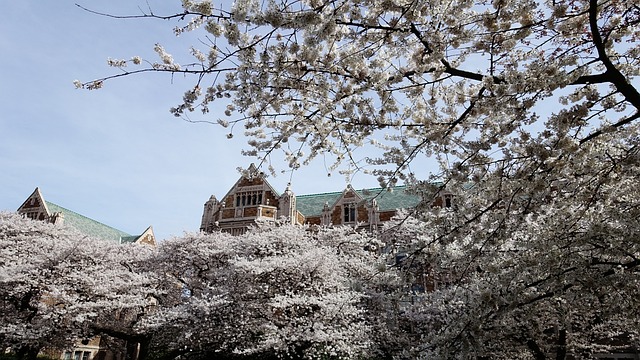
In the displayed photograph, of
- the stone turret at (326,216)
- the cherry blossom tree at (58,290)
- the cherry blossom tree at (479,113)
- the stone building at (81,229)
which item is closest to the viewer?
the cherry blossom tree at (479,113)

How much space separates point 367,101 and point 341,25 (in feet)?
3.73

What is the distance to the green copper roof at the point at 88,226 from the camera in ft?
106

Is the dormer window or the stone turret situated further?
the stone turret

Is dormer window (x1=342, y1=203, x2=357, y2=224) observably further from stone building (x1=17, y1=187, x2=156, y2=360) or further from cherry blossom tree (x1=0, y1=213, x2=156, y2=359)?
stone building (x1=17, y1=187, x2=156, y2=360)

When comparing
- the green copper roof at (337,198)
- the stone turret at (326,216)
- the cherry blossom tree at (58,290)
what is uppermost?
the green copper roof at (337,198)

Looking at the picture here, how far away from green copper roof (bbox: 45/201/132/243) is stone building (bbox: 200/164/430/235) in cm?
981

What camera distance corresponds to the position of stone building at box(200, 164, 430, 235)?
26.4 meters

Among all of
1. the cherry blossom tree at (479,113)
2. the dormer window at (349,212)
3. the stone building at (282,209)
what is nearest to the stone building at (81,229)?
the stone building at (282,209)

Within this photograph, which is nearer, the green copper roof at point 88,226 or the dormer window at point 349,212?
the dormer window at point 349,212

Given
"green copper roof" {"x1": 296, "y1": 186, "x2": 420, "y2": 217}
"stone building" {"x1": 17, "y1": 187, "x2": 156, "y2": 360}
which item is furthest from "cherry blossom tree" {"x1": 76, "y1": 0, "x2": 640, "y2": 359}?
"stone building" {"x1": 17, "y1": 187, "x2": 156, "y2": 360}

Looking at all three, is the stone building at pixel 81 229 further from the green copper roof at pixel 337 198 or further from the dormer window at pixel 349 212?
the dormer window at pixel 349 212

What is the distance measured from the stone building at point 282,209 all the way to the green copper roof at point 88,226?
9808 mm

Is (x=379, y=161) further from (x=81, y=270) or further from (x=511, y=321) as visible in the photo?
(x=81, y=270)

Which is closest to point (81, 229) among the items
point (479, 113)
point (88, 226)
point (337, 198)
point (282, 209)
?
point (88, 226)
